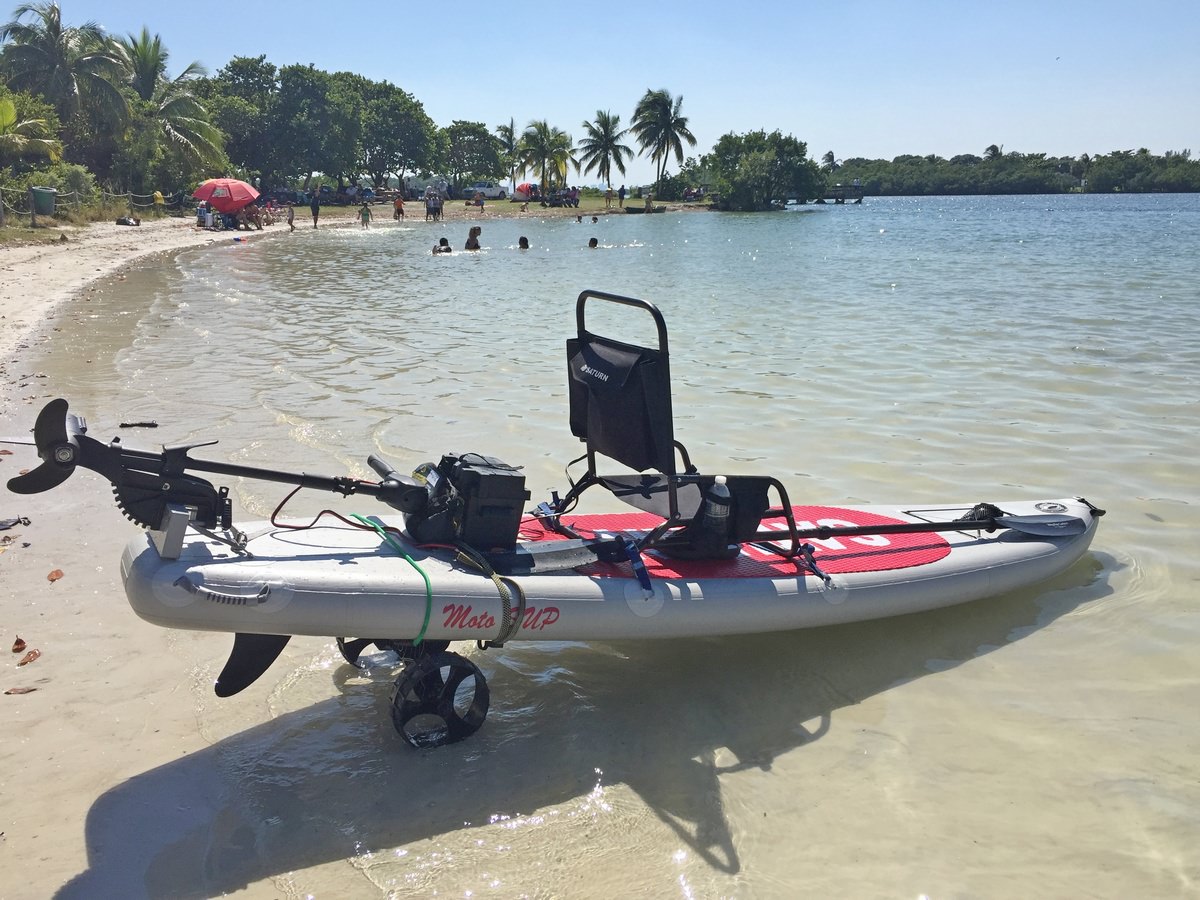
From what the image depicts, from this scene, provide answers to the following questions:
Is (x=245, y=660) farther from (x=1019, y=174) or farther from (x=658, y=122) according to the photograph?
(x=1019, y=174)

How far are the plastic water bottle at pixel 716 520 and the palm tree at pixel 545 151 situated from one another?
76.9 metres

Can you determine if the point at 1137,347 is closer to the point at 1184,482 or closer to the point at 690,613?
the point at 1184,482

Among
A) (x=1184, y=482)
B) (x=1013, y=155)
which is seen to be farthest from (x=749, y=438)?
(x=1013, y=155)

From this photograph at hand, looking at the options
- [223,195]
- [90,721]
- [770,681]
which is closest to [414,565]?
[90,721]

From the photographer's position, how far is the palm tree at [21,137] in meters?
26.6

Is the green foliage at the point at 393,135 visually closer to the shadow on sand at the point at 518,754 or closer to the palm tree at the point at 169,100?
the palm tree at the point at 169,100

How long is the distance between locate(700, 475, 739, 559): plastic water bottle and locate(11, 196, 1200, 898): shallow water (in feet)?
2.00

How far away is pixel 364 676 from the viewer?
168 inches

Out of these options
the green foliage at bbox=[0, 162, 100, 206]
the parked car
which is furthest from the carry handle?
the parked car

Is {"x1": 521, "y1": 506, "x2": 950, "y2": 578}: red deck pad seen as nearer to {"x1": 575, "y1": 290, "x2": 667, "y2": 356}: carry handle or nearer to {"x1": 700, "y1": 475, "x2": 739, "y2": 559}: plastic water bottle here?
{"x1": 700, "y1": 475, "x2": 739, "y2": 559}: plastic water bottle

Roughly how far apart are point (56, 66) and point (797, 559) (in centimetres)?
4596

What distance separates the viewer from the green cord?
11.5 feet

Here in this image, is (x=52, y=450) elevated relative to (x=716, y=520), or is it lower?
elevated

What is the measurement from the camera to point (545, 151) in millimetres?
77000
